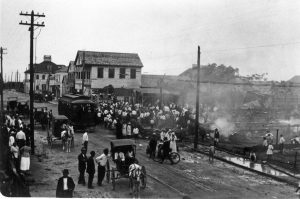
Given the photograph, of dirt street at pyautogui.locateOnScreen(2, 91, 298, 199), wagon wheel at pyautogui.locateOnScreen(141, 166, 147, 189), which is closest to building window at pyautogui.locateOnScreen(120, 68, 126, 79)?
dirt street at pyautogui.locateOnScreen(2, 91, 298, 199)

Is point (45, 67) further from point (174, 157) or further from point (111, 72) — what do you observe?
point (174, 157)

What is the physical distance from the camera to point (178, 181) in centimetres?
1644

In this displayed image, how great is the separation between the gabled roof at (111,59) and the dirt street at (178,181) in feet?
105

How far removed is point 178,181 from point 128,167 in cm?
270

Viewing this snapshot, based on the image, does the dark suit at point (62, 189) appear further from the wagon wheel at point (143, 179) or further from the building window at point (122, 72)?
the building window at point (122, 72)

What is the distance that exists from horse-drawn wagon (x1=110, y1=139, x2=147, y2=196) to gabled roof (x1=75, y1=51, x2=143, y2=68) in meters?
37.8

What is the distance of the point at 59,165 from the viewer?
18.8 m

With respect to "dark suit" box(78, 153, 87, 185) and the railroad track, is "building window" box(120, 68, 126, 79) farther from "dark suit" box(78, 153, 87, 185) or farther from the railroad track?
"dark suit" box(78, 153, 87, 185)

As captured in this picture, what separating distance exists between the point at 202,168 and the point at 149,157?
357 centimetres

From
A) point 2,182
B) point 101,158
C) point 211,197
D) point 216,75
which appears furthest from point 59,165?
point 216,75

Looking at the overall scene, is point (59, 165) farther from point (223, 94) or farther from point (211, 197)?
point (223, 94)

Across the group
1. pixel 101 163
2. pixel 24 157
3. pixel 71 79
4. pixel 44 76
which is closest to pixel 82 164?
pixel 101 163

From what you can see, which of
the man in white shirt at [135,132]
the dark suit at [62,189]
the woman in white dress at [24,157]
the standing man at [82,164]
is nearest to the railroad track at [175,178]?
the standing man at [82,164]

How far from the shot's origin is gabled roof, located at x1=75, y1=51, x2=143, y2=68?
53469mm
